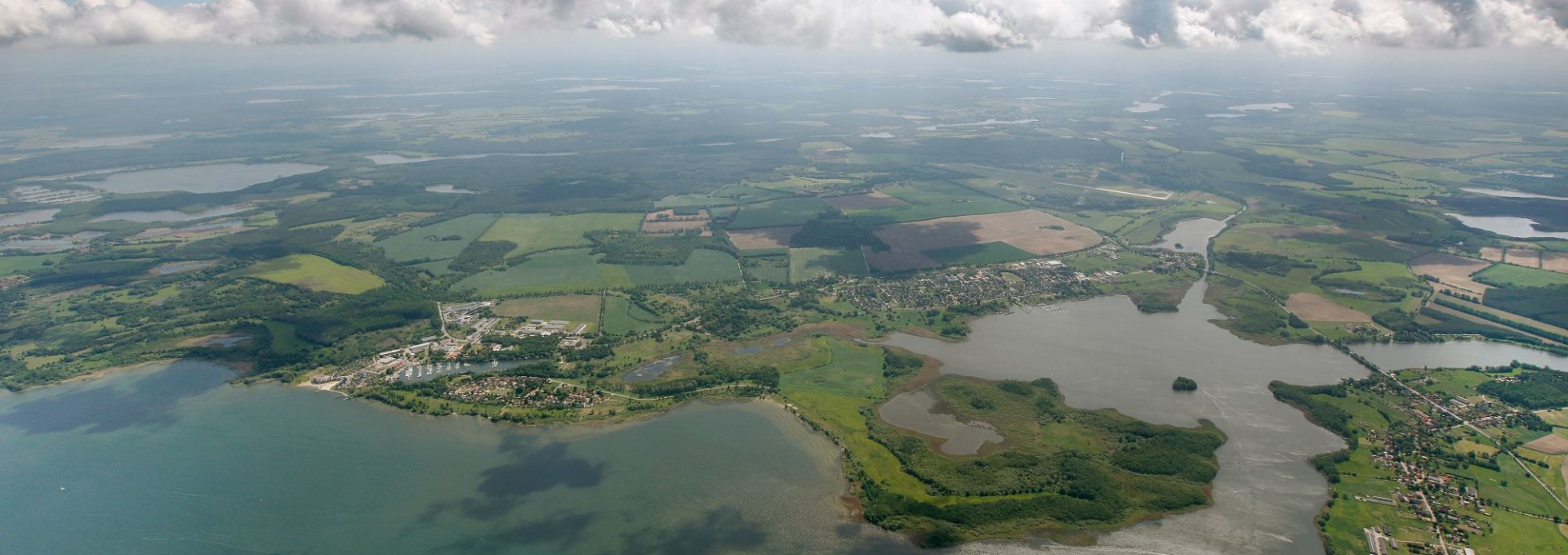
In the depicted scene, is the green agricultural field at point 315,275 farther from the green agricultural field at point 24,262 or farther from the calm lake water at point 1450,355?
the calm lake water at point 1450,355

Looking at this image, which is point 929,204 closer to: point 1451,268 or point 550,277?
point 550,277

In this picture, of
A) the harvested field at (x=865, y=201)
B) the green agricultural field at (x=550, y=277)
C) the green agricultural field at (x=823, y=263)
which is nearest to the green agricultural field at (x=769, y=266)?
the green agricultural field at (x=823, y=263)

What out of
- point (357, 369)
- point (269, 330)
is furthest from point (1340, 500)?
point (269, 330)

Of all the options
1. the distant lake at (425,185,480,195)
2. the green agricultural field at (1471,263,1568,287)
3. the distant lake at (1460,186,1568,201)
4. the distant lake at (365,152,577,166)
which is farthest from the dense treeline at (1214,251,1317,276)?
the distant lake at (365,152,577,166)

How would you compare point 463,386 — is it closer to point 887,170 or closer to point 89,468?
point 89,468

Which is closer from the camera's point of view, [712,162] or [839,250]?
[839,250]

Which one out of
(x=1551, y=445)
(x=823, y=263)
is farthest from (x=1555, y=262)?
(x=823, y=263)

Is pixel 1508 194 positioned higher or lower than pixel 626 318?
higher
